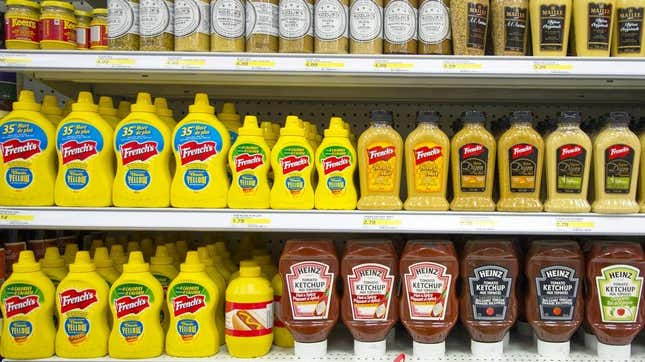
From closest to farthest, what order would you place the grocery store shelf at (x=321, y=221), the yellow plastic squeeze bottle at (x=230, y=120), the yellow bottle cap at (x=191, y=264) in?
the grocery store shelf at (x=321, y=221) < the yellow bottle cap at (x=191, y=264) < the yellow plastic squeeze bottle at (x=230, y=120)

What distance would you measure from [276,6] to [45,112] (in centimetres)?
79

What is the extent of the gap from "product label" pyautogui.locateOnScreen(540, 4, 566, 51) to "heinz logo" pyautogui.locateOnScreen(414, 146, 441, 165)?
435 millimetres

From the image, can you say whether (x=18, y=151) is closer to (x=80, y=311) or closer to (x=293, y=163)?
(x=80, y=311)

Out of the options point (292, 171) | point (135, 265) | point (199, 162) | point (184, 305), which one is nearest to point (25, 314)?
point (135, 265)

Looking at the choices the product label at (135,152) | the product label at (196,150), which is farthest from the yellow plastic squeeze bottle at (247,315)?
the product label at (135,152)

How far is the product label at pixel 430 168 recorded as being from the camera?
54.9 inches

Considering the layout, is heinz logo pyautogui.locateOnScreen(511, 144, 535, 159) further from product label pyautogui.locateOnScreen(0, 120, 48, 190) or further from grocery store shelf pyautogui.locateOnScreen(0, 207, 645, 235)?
product label pyautogui.locateOnScreen(0, 120, 48, 190)

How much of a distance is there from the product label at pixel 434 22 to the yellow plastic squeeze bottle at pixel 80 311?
1198 mm

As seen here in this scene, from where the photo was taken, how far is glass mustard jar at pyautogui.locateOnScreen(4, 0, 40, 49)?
55.0 inches

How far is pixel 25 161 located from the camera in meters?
1.40

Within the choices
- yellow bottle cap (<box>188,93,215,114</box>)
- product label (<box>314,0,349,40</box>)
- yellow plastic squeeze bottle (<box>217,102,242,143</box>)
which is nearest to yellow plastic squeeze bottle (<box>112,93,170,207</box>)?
yellow bottle cap (<box>188,93,215,114</box>)

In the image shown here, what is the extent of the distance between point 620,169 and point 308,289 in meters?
0.96

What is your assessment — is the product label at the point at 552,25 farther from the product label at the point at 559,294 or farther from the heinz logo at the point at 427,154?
the product label at the point at 559,294

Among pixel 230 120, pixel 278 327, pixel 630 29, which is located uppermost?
pixel 630 29
